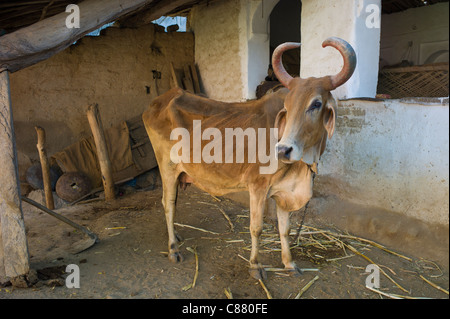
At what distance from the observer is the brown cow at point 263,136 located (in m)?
2.71

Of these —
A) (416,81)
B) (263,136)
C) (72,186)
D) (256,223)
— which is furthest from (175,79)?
(256,223)

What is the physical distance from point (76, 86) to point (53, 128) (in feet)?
3.06

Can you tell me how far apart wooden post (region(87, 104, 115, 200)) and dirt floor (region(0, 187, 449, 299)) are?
977 millimetres

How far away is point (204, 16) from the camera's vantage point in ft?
21.7

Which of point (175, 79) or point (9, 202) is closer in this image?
point (9, 202)

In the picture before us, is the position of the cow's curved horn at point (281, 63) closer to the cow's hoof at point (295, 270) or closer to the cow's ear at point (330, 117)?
the cow's ear at point (330, 117)

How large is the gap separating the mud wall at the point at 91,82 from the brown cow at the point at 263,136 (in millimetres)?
3242

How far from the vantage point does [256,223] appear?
3244 millimetres

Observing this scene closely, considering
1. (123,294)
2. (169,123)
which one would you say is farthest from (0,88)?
(123,294)

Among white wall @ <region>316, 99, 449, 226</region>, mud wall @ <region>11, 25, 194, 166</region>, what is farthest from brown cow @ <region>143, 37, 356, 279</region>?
mud wall @ <region>11, 25, 194, 166</region>

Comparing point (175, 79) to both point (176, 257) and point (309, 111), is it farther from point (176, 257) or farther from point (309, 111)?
point (309, 111)

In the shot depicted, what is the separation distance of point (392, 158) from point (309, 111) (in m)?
1.46

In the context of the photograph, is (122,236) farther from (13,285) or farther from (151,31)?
(151,31)

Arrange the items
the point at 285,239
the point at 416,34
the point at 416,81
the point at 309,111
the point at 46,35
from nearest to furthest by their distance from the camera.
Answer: the point at 309,111
the point at 46,35
the point at 285,239
the point at 416,81
the point at 416,34
